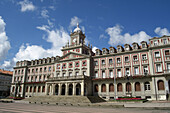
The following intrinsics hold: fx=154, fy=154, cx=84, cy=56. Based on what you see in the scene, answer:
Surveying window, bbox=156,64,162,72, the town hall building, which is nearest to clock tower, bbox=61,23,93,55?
the town hall building

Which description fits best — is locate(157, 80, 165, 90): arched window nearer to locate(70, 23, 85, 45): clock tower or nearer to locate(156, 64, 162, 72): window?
locate(156, 64, 162, 72): window

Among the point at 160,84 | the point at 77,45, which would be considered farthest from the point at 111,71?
the point at 77,45

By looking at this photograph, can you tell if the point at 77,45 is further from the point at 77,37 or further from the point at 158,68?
the point at 158,68

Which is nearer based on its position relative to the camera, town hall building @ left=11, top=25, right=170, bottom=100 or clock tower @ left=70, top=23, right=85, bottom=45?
town hall building @ left=11, top=25, right=170, bottom=100

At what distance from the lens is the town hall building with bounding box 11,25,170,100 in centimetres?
4153

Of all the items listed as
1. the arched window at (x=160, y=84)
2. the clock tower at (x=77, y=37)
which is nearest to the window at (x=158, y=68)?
the arched window at (x=160, y=84)

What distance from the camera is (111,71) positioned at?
161 feet

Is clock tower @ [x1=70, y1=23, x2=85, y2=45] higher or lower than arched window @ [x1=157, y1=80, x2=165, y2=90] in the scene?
higher

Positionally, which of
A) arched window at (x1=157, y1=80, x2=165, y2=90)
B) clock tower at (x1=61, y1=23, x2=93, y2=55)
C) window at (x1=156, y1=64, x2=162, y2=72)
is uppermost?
clock tower at (x1=61, y1=23, x2=93, y2=55)

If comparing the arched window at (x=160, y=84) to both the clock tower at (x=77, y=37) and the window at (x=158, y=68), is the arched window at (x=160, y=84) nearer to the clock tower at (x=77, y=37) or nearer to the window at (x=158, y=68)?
the window at (x=158, y=68)

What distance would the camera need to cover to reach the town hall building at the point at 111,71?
41.5 meters


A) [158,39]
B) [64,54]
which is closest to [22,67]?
[64,54]

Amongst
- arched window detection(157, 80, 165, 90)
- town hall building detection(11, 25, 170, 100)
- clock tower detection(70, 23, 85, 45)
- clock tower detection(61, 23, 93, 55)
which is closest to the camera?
arched window detection(157, 80, 165, 90)

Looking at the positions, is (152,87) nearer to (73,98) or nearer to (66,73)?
(73,98)
